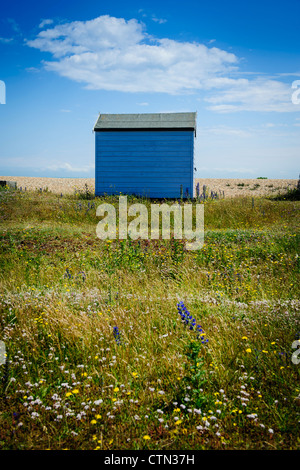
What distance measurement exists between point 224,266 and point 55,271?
135 inches

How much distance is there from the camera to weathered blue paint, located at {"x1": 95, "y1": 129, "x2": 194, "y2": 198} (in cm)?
1809

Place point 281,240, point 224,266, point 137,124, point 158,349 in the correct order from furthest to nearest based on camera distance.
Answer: point 137,124 → point 281,240 → point 224,266 → point 158,349

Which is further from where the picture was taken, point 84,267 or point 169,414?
point 84,267

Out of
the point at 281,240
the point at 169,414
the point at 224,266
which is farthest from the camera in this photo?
the point at 281,240

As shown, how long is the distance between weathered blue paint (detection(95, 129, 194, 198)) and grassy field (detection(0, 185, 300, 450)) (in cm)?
1188

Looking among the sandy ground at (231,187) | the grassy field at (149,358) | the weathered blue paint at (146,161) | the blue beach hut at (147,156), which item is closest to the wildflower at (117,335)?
the grassy field at (149,358)

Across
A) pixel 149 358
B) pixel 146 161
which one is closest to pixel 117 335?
pixel 149 358

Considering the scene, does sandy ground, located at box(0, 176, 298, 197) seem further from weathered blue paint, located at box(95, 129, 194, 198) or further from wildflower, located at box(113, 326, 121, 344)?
wildflower, located at box(113, 326, 121, 344)

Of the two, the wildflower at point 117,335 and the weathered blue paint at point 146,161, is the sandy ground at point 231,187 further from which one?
the wildflower at point 117,335

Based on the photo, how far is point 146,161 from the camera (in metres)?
18.3

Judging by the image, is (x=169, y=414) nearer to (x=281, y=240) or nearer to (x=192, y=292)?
(x=192, y=292)

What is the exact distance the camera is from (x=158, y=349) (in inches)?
143
